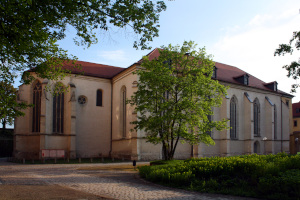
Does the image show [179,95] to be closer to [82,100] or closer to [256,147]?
[82,100]

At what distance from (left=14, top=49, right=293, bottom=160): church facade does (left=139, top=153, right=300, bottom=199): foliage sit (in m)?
17.8

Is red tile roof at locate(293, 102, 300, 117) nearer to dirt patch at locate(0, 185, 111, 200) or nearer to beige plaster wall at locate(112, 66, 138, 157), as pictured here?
beige plaster wall at locate(112, 66, 138, 157)

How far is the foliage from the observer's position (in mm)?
9084

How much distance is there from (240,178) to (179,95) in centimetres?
1086

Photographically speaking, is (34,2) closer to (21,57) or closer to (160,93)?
(21,57)

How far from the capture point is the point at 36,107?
3319 cm

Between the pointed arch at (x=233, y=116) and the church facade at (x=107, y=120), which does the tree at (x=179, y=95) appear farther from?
the pointed arch at (x=233, y=116)

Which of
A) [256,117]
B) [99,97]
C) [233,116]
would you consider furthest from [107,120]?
[256,117]

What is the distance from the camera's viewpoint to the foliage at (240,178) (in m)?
9.08

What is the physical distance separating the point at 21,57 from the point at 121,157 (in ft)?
76.4

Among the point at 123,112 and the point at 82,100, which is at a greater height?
the point at 82,100

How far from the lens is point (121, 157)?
3281 centimetres

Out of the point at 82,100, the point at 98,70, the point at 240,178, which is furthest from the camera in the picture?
the point at 98,70

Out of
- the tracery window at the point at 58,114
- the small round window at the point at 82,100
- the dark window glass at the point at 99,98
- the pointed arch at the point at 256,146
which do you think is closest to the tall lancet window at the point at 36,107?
the tracery window at the point at 58,114
